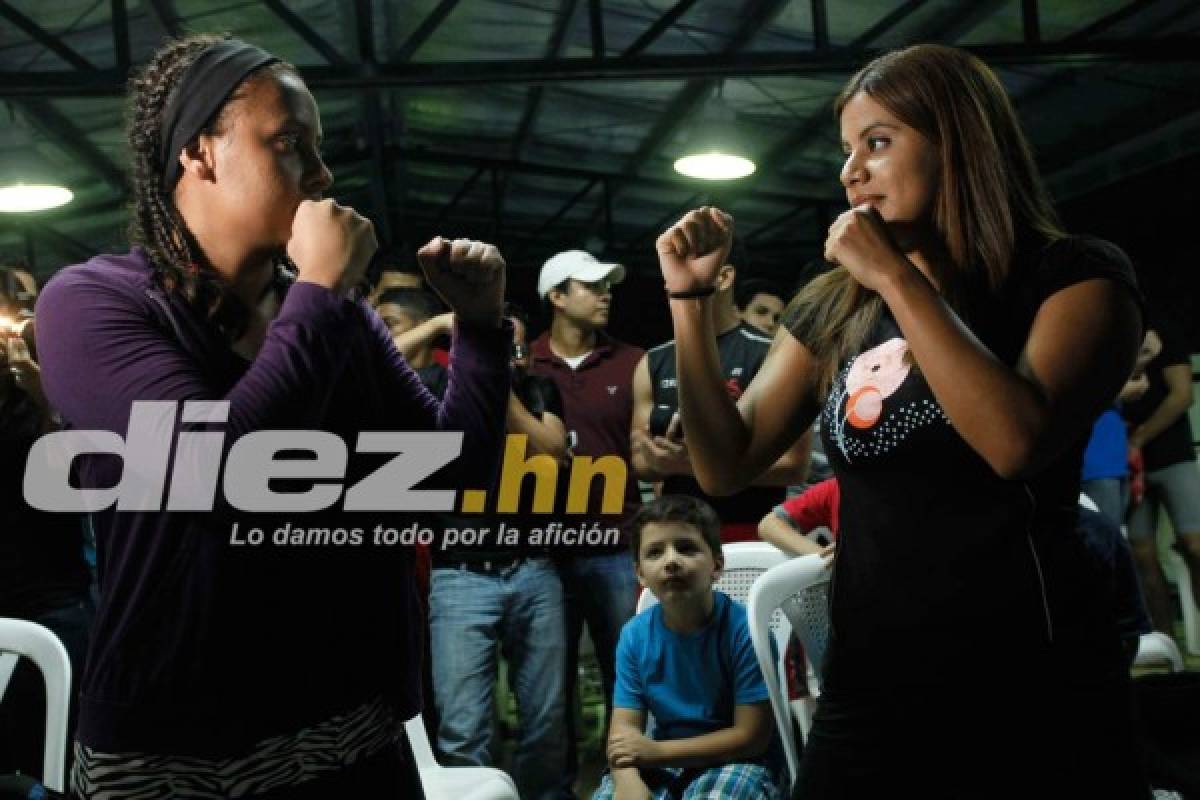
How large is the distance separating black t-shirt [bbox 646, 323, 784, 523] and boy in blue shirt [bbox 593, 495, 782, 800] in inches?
19.4

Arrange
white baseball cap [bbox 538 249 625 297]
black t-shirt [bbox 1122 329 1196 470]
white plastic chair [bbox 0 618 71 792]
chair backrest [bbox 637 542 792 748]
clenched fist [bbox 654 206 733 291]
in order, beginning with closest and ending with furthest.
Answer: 1. clenched fist [bbox 654 206 733 291]
2. white plastic chair [bbox 0 618 71 792]
3. chair backrest [bbox 637 542 792 748]
4. white baseball cap [bbox 538 249 625 297]
5. black t-shirt [bbox 1122 329 1196 470]

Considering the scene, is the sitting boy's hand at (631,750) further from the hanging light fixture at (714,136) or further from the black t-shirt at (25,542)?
the hanging light fixture at (714,136)

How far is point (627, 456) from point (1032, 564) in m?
3.16

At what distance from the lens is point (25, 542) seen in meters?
3.02

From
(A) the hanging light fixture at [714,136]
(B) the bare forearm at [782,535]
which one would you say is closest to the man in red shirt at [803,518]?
(B) the bare forearm at [782,535]

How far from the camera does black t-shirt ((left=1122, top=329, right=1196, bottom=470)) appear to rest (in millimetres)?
6031

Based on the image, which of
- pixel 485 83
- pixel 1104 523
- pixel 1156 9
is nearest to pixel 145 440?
pixel 1104 523

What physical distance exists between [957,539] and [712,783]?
1.66 meters

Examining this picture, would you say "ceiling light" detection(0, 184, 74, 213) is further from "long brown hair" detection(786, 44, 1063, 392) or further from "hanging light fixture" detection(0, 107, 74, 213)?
"long brown hair" detection(786, 44, 1063, 392)

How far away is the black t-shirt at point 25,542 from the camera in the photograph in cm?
299

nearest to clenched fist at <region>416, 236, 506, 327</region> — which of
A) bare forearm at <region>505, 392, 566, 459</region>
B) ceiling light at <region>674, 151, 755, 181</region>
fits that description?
bare forearm at <region>505, 392, 566, 459</region>

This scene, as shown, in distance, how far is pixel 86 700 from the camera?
1217 mm

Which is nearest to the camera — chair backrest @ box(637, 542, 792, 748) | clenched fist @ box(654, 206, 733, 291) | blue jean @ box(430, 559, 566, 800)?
clenched fist @ box(654, 206, 733, 291)

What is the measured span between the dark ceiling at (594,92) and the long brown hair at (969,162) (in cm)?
364
